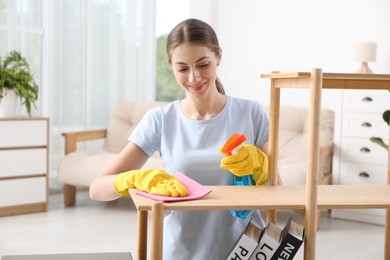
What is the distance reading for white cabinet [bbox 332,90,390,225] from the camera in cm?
497

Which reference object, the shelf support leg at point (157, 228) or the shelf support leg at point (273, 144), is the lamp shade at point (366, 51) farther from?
the shelf support leg at point (157, 228)

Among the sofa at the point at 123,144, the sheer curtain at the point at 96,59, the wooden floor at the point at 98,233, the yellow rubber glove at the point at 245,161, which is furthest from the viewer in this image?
the sheer curtain at the point at 96,59

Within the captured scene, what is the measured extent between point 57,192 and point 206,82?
4.36 metres

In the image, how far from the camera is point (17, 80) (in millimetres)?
5074

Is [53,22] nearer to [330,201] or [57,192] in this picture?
[57,192]

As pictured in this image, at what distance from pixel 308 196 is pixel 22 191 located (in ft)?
12.6

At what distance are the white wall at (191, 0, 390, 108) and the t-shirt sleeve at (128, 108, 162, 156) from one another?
3.87 meters

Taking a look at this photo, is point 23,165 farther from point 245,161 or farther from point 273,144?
point 245,161

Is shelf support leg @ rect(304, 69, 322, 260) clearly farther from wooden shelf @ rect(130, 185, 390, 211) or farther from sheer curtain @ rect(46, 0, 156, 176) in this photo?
sheer curtain @ rect(46, 0, 156, 176)

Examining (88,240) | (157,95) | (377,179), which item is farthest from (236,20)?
(88,240)

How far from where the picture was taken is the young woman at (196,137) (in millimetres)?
1863

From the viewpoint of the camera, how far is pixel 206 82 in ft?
6.17

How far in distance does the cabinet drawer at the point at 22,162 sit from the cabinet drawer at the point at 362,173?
2242mm

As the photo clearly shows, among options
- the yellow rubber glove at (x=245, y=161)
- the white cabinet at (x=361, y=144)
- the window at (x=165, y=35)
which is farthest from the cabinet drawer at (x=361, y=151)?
the yellow rubber glove at (x=245, y=161)
